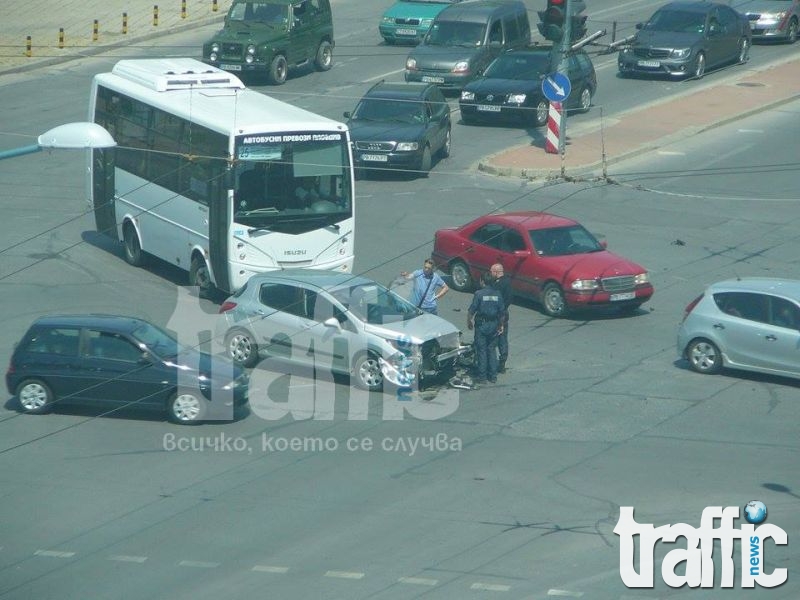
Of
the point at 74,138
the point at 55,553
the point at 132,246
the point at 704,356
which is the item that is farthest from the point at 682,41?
the point at 55,553

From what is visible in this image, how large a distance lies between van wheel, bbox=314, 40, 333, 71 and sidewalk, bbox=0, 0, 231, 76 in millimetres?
4230

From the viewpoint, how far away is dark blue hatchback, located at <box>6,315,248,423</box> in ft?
59.2

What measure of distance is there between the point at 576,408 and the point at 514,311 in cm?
509

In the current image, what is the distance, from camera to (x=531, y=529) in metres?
14.0

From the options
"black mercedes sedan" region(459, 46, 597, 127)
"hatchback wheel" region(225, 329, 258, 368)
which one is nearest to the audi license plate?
"hatchback wheel" region(225, 329, 258, 368)

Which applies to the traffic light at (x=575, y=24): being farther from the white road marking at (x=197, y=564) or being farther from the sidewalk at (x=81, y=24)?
the white road marking at (x=197, y=564)

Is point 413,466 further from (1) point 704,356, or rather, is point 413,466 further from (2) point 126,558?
(1) point 704,356

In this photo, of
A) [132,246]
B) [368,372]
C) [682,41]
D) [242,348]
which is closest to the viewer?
[368,372]

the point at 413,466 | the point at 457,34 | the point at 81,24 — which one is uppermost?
the point at 457,34

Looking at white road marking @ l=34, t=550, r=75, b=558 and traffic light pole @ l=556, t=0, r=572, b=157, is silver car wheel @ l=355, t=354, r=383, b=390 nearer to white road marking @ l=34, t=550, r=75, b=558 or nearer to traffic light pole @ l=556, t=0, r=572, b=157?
white road marking @ l=34, t=550, r=75, b=558

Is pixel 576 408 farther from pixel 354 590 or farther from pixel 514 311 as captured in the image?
pixel 354 590

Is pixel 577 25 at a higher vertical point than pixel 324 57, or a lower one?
higher

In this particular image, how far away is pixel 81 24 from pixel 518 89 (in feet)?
62.1

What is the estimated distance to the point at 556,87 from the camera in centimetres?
3150
